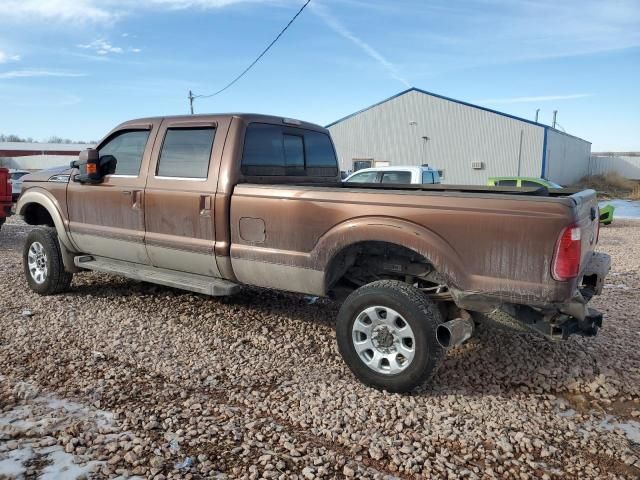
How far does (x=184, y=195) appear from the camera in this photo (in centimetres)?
470

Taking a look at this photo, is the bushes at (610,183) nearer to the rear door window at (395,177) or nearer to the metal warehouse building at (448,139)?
the metal warehouse building at (448,139)

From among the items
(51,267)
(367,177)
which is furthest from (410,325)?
(367,177)

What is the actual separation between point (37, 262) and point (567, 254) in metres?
5.88

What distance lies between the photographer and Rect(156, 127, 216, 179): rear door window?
4.71m

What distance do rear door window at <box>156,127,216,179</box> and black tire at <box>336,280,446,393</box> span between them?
1.92 metres

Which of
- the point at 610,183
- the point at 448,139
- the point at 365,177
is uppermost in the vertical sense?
the point at 448,139

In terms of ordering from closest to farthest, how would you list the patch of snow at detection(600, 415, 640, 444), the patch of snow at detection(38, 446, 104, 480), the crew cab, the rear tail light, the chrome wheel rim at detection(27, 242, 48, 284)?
the patch of snow at detection(38, 446, 104, 480) → the rear tail light → the patch of snow at detection(600, 415, 640, 444) → the chrome wheel rim at detection(27, 242, 48, 284) → the crew cab

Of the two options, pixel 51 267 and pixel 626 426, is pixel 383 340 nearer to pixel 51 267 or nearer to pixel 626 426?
pixel 626 426

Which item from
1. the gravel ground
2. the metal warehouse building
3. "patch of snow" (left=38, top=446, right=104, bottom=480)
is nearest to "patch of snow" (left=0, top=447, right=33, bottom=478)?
the gravel ground

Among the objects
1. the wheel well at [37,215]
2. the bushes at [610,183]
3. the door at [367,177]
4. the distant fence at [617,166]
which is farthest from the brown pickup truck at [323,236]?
the distant fence at [617,166]

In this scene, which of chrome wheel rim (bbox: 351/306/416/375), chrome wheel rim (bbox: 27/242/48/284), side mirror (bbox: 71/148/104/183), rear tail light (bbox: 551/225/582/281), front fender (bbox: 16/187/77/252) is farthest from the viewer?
chrome wheel rim (bbox: 27/242/48/284)

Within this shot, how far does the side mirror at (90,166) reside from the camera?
5395 millimetres

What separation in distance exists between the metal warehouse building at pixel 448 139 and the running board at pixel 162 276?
81.9ft

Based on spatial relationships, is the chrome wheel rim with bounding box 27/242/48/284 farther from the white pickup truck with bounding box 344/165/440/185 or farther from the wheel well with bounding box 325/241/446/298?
the white pickup truck with bounding box 344/165/440/185
